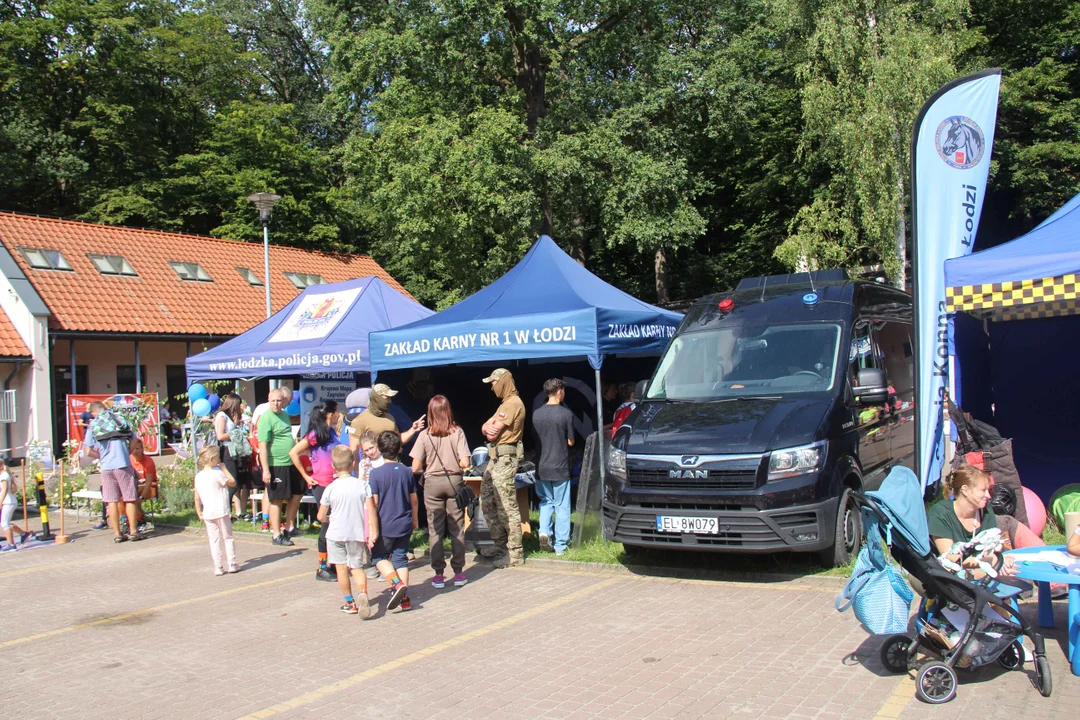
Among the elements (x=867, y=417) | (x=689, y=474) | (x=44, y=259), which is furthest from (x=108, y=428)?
(x=44, y=259)

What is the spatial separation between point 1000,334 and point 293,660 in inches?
341

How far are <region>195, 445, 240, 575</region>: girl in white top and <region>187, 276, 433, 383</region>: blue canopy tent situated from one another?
8.69 feet

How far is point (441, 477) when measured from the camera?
7883 mm

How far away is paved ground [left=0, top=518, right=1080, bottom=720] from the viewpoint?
4.85 metres

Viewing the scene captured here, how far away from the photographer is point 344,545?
A: 7141 millimetres

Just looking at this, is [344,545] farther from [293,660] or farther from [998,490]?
[998,490]

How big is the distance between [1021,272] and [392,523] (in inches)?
216

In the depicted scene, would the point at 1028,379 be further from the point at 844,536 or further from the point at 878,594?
the point at 878,594

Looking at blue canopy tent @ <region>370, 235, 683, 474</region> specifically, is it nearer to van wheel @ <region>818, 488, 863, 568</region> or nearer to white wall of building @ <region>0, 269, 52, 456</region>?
van wheel @ <region>818, 488, 863, 568</region>

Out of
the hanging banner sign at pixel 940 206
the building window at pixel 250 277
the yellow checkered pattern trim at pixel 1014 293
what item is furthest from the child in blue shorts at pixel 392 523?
the building window at pixel 250 277

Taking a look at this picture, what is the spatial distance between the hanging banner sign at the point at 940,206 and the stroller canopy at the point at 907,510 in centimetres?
341

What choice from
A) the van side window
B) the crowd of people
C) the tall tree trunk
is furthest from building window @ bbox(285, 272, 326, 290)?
the van side window

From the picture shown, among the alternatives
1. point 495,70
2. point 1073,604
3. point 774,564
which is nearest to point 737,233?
point 495,70

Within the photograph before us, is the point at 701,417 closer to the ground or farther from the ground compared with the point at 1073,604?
farther from the ground
